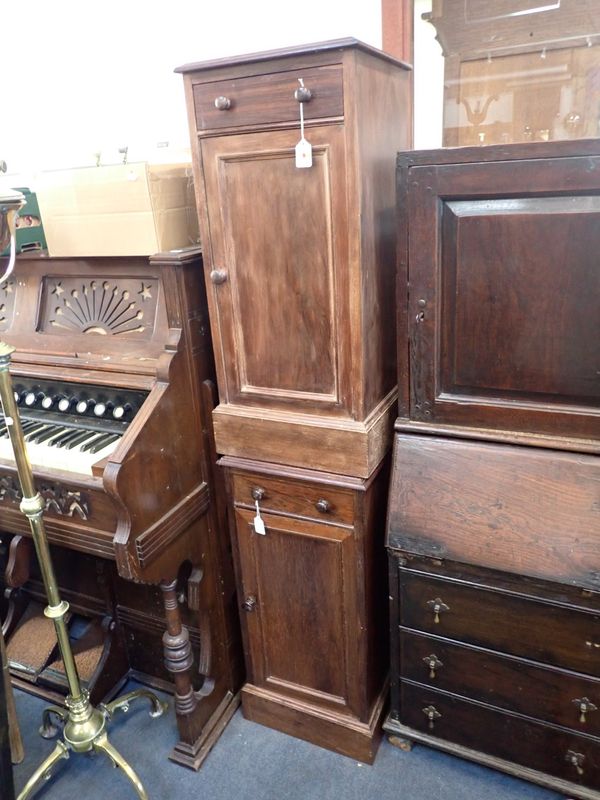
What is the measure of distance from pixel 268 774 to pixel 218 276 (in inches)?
56.4

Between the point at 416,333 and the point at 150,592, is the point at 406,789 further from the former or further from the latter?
the point at 416,333

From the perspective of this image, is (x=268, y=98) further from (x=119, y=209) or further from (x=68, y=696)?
(x=68, y=696)

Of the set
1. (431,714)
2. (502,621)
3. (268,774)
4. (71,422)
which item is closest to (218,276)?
(71,422)

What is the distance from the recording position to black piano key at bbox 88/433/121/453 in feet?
5.12

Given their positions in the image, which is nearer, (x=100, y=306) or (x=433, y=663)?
(x=433, y=663)

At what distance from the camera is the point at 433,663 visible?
5.36ft

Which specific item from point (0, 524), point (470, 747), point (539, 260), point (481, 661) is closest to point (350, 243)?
point (539, 260)

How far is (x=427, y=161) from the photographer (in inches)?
52.7

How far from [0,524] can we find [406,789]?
136cm

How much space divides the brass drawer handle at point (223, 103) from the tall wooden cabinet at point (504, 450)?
0.41 meters

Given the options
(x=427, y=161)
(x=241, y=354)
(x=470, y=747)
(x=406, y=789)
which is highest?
(x=427, y=161)

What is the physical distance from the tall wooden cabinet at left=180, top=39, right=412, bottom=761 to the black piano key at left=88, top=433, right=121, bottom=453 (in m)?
0.27

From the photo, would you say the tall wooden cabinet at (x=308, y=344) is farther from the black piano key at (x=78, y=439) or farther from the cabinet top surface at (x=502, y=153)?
the black piano key at (x=78, y=439)

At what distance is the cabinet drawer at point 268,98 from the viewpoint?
1262 millimetres
